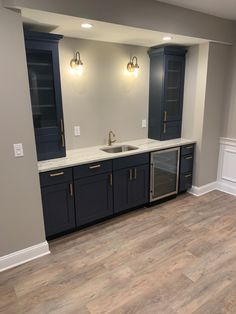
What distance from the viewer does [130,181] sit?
3174 mm

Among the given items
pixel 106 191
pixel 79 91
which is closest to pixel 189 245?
pixel 106 191

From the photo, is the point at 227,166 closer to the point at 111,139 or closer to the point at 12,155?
the point at 111,139

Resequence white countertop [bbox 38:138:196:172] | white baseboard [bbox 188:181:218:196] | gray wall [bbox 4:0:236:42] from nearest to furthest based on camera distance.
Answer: gray wall [bbox 4:0:236:42] → white countertop [bbox 38:138:196:172] → white baseboard [bbox 188:181:218:196]

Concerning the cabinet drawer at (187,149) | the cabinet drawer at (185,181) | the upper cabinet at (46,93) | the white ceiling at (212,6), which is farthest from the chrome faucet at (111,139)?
the white ceiling at (212,6)

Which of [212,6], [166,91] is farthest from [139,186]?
[212,6]

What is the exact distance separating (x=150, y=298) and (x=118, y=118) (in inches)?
95.6

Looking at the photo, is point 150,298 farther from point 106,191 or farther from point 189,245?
point 106,191

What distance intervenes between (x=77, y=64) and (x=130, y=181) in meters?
1.68

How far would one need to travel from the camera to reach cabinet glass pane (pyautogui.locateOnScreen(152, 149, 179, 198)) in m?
3.41

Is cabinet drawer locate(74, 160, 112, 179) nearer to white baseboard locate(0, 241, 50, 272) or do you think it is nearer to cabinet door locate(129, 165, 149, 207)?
cabinet door locate(129, 165, 149, 207)

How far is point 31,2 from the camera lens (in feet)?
6.22

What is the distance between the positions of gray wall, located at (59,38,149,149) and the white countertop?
0.52 ft

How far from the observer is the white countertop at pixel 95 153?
8.50 ft

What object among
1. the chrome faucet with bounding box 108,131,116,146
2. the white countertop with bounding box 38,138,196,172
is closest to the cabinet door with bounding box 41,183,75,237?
the white countertop with bounding box 38,138,196,172
